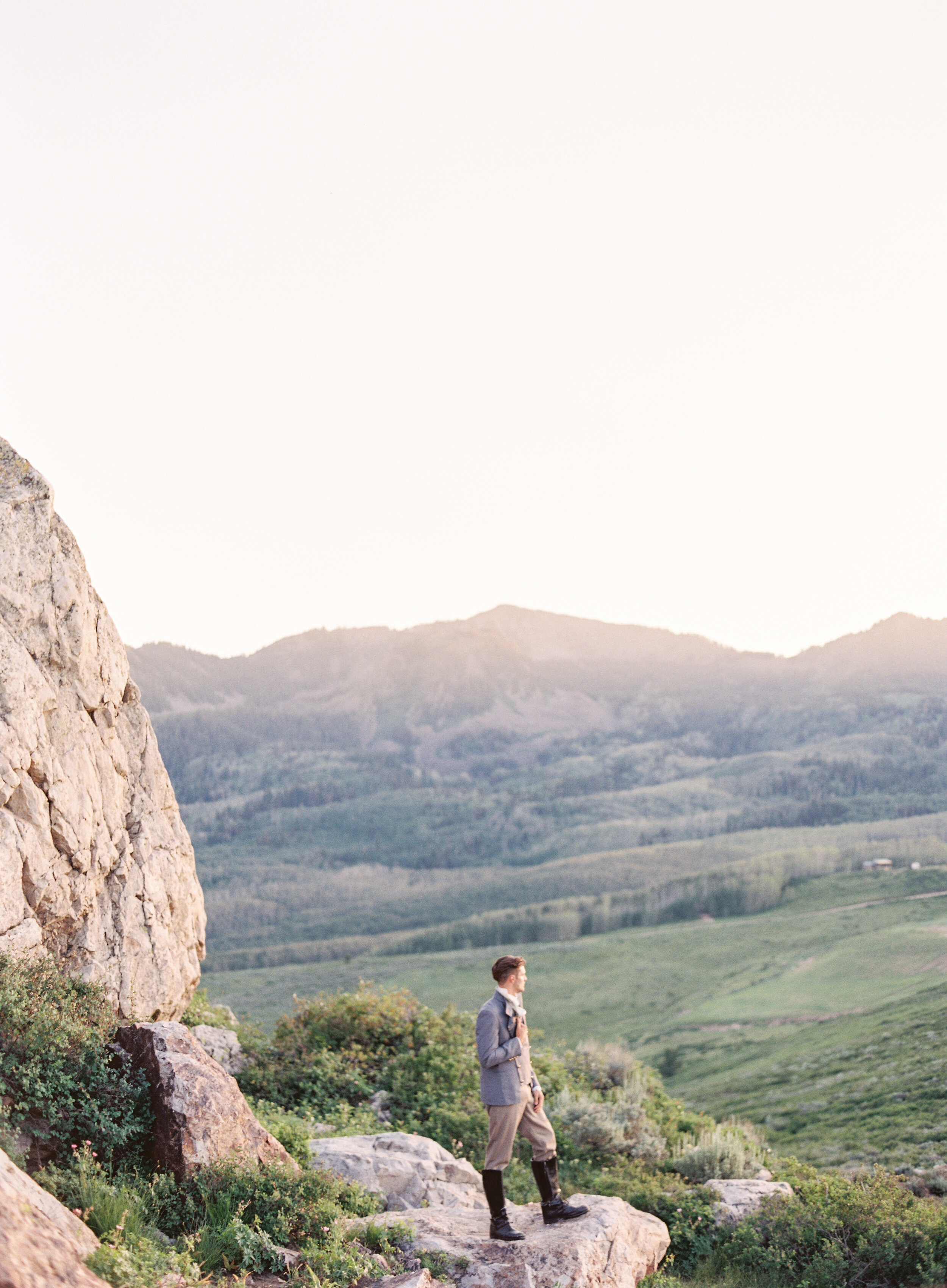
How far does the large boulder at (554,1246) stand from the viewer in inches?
319

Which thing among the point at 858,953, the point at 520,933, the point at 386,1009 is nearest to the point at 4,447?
the point at 386,1009

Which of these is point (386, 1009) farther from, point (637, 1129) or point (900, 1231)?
point (900, 1231)

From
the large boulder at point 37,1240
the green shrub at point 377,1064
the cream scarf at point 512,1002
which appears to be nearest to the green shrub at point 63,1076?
the large boulder at point 37,1240

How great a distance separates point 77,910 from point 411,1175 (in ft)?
16.8

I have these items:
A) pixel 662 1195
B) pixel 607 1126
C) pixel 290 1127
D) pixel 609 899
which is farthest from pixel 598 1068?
pixel 609 899

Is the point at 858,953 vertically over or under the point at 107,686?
under

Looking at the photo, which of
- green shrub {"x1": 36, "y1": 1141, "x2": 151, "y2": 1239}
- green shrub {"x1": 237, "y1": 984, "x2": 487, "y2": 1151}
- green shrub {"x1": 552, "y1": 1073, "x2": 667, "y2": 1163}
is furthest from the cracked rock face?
green shrub {"x1": 552, "y1": 1073, "x2": 667, "y2": 1163}

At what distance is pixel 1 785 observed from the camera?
959 centimetres

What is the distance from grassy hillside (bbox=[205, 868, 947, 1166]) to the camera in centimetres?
1950

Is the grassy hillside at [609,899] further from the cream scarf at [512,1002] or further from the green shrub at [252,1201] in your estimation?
the green shrub at [252,1201]

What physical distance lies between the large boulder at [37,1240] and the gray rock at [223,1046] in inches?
366

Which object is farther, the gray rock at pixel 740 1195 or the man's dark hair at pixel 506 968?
the gray rock at pixel 740 1195

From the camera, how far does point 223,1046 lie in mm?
16250

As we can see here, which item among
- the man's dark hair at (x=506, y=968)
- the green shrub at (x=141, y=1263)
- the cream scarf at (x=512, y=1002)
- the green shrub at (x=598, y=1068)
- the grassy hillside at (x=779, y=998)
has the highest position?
the man's dark hair at (x=506, y=968)
